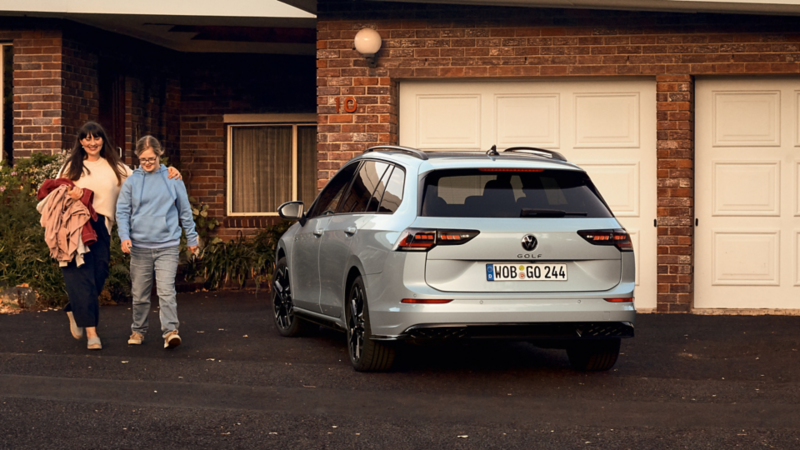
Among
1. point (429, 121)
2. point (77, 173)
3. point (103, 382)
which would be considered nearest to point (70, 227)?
point (77, 173)

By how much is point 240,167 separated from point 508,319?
397 inches

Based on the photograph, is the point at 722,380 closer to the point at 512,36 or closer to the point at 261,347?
the point at 261,347

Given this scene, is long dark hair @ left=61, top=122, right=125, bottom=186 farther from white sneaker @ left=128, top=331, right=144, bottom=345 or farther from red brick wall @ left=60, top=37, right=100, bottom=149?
red brick wall @ left=60, top=37, right=100, bottom=149

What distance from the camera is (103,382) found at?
278 inches

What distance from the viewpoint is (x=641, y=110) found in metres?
11.7

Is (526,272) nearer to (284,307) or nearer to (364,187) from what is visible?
(364,187)

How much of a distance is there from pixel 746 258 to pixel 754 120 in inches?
57.2

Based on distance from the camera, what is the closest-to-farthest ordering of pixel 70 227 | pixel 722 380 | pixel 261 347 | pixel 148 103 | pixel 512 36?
pixel 722 380 → pixel 70 227 → pixel 261 347 → pixel 512 36 → pixel 148 103

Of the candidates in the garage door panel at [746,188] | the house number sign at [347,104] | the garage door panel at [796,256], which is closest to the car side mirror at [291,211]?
the house number sign at [347,104]

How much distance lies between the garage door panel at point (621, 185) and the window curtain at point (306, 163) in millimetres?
5610

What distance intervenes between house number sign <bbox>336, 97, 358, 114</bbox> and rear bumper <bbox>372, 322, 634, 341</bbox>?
5286 mm

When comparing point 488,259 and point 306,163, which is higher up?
point 306,163

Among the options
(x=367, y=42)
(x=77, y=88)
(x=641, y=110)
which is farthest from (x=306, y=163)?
(x=641, y=110)

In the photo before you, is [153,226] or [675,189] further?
[675,189]
